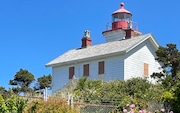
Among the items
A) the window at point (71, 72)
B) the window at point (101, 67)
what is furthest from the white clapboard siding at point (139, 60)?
the window at point (71, 72)

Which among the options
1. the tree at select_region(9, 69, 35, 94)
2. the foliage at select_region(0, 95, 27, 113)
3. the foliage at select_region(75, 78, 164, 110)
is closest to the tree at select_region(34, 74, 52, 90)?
the tree at select_region(9, 69, 35, 94)

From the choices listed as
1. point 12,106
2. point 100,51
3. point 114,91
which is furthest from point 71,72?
point 12,106

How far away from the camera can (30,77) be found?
44500 millimetres

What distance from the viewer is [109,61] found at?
2934 centimetres

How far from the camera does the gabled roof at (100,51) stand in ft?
95.3

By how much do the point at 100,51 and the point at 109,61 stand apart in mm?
1750

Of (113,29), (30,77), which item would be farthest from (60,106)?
(30,77)

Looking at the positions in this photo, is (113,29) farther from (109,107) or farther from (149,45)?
(109,107)

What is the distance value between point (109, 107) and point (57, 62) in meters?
17.0

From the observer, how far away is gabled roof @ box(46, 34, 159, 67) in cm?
2906

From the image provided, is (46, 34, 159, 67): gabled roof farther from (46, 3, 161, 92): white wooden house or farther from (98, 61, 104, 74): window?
(98, 61, 104, 74): window

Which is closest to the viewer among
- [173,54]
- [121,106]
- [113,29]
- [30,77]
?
[121,106]

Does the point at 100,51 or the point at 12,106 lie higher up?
the point at 100,51

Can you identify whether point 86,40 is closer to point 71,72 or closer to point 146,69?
point 71,72
